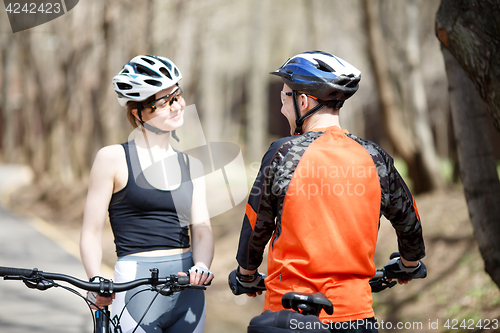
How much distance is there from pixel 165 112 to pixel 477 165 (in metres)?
2.65

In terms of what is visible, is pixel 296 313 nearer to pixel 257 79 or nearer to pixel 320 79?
pixel 320 79

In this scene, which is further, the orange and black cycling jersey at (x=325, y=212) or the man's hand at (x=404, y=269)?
the man's hand at (x=404, y=269)

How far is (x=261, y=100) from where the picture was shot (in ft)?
86.2

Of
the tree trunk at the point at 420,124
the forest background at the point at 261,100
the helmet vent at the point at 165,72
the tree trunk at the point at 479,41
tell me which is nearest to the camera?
the helmet vent at the point at 165,72

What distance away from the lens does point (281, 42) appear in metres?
33.9

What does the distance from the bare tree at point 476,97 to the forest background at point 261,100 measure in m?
1.80

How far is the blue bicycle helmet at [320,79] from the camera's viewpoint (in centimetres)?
245

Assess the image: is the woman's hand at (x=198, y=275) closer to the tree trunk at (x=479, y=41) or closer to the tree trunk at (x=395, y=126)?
the tree trunk at (x=479, y=41)

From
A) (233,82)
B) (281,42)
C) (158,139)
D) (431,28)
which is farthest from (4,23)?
(158,139)

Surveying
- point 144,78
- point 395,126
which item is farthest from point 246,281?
point 395,126

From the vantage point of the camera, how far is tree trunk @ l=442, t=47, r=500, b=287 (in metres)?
4.20

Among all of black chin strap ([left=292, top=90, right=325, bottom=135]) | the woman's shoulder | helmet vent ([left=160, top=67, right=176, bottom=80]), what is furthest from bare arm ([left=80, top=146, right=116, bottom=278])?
black chin strap ([left=292, top=90, right=325, bottom=135])

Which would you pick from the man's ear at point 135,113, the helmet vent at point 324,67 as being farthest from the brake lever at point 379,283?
the man's ear at point 135,113

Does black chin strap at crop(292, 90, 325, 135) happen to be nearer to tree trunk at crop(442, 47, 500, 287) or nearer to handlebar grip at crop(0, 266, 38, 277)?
handlebar grip at crop(0, 266, 38, 277)
